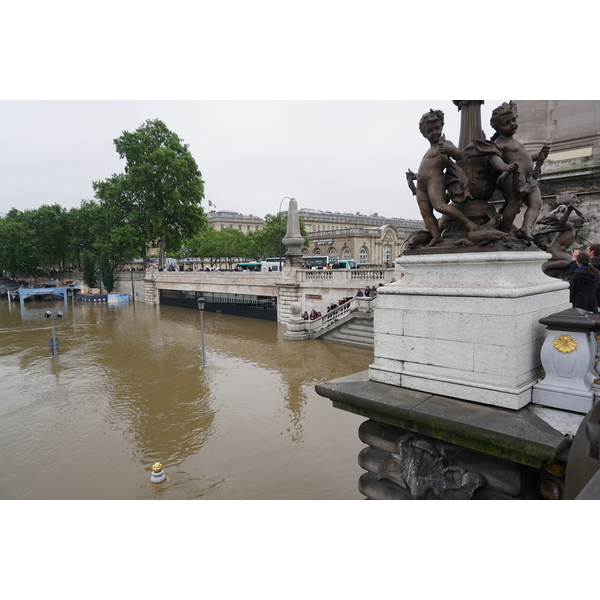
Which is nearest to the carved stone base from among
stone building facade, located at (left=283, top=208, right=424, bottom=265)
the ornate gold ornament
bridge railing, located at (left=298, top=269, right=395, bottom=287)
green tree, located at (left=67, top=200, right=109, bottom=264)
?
the ornate gold ornament

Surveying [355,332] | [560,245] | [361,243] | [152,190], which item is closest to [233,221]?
[361,243]

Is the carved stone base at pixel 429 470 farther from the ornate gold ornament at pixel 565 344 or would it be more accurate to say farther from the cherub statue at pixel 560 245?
the cherub statue at pixel 560 245

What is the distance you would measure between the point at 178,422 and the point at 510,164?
10.0 m

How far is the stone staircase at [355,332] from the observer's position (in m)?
18.7

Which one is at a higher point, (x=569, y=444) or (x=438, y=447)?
(x=569, y=444)

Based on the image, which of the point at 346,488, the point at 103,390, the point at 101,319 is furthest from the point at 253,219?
the point at 346,488

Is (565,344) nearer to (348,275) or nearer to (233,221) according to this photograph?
(348,275)

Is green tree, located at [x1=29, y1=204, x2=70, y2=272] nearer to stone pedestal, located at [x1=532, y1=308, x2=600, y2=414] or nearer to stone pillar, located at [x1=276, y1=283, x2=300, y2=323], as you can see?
stone pillar, located at [x1=276, y1=283, x2=300, y2=323]

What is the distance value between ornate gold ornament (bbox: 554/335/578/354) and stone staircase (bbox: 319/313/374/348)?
1523 centimetres

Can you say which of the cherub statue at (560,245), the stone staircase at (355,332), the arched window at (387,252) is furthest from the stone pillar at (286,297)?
the arched window at (387,252)

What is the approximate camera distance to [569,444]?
9.42ft

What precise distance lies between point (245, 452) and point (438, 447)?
20.9 ft

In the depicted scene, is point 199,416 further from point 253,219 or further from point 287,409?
point 253,219

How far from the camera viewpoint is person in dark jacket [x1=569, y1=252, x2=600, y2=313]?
5312mm
